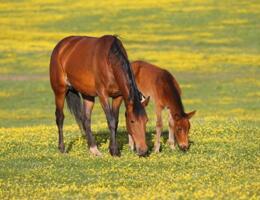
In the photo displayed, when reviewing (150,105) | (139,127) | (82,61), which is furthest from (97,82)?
(150,105)

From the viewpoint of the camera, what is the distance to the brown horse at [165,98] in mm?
15734

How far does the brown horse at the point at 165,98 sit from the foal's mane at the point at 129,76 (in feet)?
3.95

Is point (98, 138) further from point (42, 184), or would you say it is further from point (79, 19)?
point (79, 19)

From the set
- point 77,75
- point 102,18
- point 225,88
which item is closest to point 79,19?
point 102,18

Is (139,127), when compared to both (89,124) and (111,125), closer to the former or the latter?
(111,125)

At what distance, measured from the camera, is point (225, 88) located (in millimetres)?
34938

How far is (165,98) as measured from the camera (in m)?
16.4

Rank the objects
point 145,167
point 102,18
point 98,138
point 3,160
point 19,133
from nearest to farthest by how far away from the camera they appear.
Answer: point 145,167
point 3,160
point 98,138
point 19,133
point 102,18

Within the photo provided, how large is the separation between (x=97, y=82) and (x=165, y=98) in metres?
1.48

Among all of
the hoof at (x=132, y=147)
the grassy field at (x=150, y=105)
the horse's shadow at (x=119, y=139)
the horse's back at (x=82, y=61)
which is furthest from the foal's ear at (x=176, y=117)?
the horse's back at (x=82, y=61)

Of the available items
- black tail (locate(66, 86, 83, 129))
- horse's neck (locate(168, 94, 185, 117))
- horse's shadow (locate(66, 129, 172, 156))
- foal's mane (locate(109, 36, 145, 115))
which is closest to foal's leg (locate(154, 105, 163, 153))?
horse's shadow (locate(66, 129, 172, 156))

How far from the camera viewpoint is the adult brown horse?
1459cm

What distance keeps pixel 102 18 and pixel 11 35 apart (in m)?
7.92

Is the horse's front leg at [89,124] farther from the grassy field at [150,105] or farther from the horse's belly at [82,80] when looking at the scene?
the horse's belly at [82,80]
